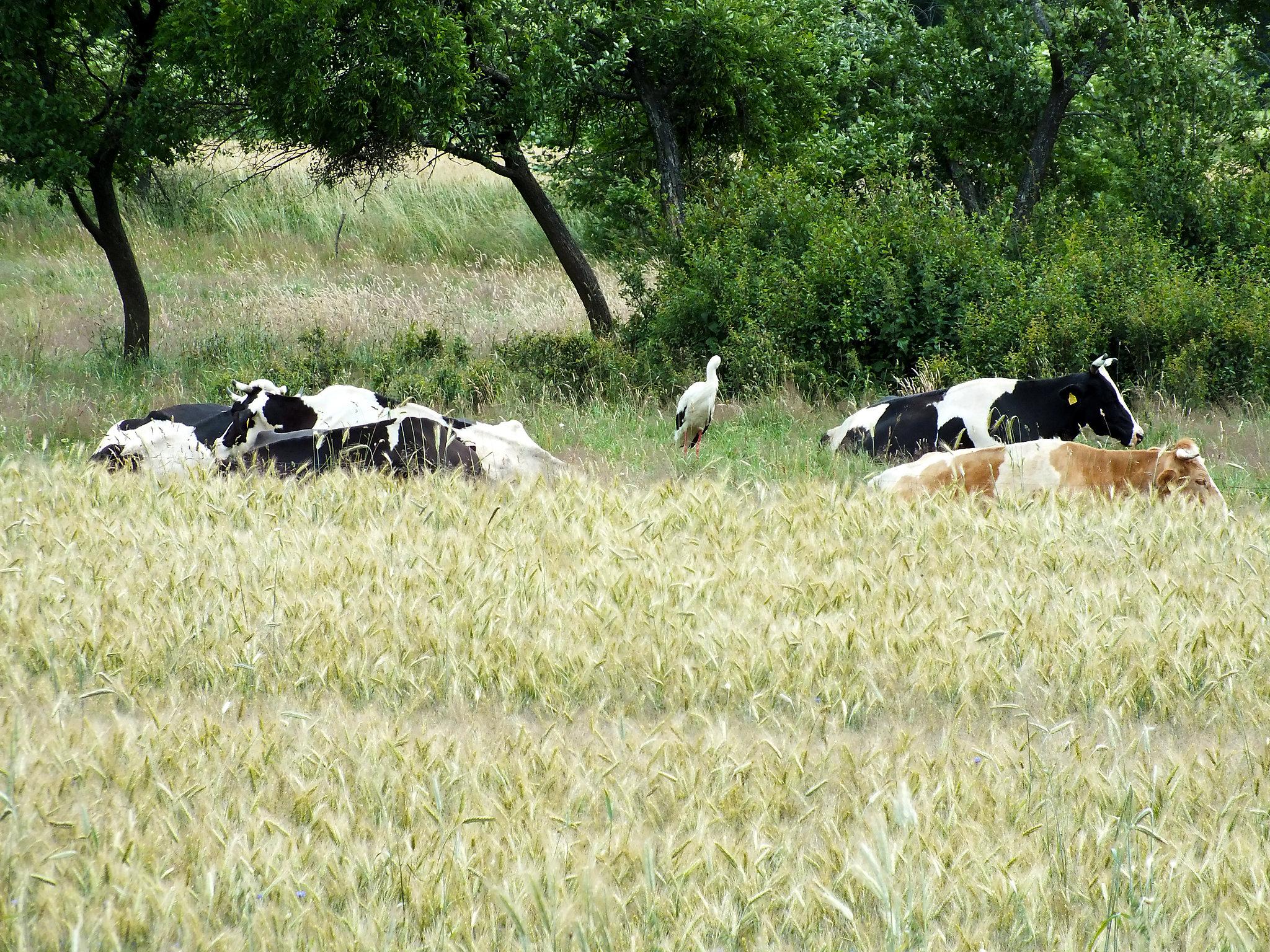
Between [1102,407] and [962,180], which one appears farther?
[962,180]

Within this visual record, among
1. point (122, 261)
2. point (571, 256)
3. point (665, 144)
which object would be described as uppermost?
point (665, 144)

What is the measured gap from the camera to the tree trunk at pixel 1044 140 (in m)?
20.7

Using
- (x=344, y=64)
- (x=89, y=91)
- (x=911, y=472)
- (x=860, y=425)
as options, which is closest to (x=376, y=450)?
(x=911, y=472)

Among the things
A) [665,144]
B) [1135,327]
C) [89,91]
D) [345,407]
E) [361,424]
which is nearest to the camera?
[361,424]

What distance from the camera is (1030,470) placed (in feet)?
24.2

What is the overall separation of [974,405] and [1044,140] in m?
14.0

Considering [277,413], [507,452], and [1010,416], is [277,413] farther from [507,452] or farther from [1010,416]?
[1010,416]

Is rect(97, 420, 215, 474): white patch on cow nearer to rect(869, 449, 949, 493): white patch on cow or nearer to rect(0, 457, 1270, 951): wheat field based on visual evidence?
rect(0, 457, 1270, 951): wheat field

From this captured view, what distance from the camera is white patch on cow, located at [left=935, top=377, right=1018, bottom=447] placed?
8.88 metres

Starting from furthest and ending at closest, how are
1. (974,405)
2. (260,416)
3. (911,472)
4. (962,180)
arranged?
(962,180) < (974,405) < (260,416) < (911,472)

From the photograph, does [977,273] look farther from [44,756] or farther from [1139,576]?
[44,756]

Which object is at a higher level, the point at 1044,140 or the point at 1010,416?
the point at 1044,140

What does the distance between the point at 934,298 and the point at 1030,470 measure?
18.6 feet

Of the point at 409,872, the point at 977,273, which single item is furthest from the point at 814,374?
the point at 409,872
